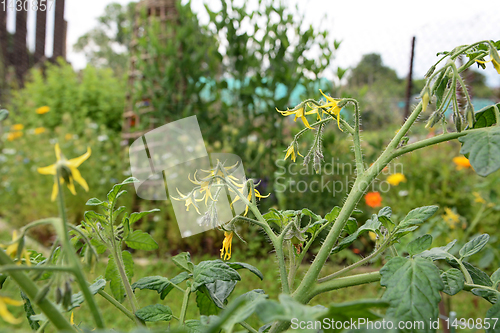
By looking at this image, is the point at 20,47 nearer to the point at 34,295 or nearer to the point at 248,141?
the point at 248,141

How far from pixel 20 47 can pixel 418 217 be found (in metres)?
Result: 11.4

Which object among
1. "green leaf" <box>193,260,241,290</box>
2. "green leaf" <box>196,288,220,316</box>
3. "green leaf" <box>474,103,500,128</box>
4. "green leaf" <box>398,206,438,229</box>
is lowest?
"green leaf" <box>196,288,220,316</box>

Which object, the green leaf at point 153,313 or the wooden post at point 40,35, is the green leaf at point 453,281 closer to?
the green leaf at point 153,313

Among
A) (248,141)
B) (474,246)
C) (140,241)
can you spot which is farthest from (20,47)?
(474,246)

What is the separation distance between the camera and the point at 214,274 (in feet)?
1.87

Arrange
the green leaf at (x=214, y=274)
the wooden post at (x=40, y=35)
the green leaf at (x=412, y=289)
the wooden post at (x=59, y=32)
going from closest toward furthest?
the green leaf at (x=412, y=289)
the green leaf at (x=214, y=274)
the wooden post at (x=59, y=32)
the wooden post at (x=40, y=35)

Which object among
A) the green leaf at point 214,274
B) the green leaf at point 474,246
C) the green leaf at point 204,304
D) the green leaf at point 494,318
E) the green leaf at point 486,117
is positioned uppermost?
the green leaf at point 486,117

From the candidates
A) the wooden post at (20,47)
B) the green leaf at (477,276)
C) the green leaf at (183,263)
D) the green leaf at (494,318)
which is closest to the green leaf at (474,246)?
the green leaf at (477,276)

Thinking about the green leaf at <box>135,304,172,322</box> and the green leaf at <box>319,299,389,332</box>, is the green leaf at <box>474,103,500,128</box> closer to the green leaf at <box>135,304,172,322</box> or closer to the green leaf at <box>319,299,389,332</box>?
the green leaf at <box>319,299,389,332</box>

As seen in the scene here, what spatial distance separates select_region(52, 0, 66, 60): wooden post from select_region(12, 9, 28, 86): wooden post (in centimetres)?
70

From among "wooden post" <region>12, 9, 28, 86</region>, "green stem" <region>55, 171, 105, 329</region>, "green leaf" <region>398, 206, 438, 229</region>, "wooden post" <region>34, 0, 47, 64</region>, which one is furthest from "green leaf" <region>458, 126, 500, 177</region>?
"wooden post" <region>34, 0, 47, 64</region>

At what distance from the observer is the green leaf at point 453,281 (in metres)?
0.54

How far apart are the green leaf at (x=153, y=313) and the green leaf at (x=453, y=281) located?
45 centimetres

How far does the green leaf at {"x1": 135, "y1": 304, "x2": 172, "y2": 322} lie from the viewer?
23.5 inches
